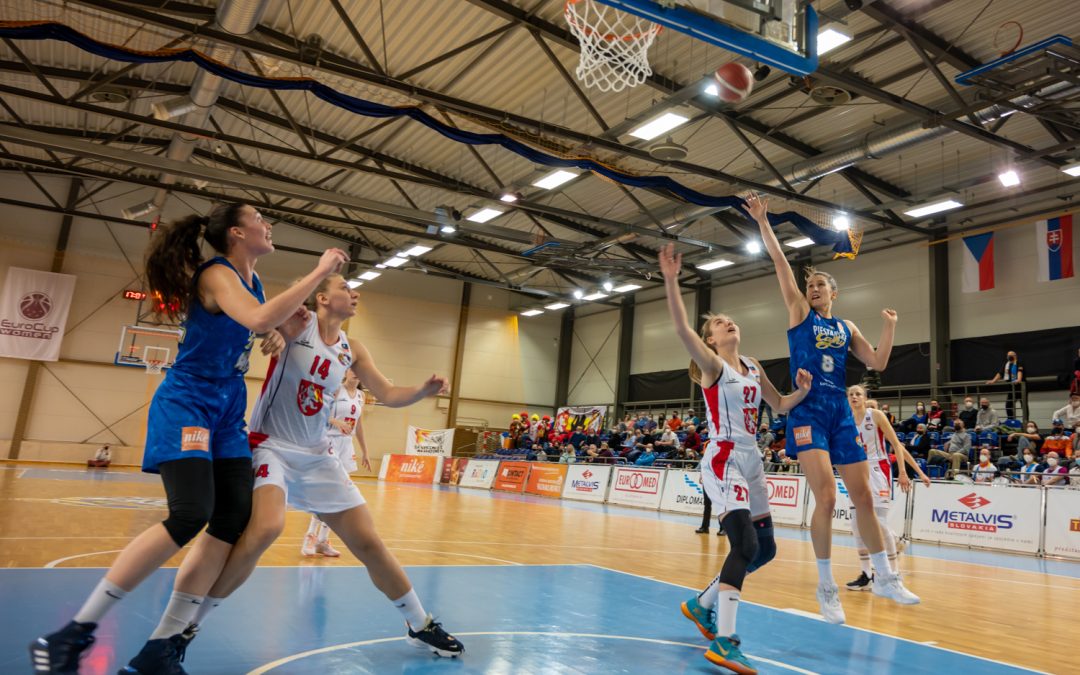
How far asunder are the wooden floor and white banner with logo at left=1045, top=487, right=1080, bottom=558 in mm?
2896

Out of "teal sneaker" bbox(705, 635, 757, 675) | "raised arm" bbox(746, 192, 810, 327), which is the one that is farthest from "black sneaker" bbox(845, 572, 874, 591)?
"teal sneaker" bbox(705, 635, 757, 675)

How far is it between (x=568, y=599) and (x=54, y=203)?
26490 millimetres

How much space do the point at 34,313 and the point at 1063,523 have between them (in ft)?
93.4

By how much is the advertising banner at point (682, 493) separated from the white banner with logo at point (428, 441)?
40.7 ft

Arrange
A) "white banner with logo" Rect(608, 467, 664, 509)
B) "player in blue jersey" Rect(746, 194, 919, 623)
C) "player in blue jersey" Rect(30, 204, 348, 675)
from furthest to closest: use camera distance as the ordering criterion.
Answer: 1. "white banner with logo" Rect(608, 467, 664, 509)
2. "player in blue jersey" Rect(746, 194, 919, 623)
3. "player in blue jersey" Rect(30, 204, 348, 675)

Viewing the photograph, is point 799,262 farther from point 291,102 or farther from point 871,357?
point 871,357

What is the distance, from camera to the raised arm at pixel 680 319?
3738mm

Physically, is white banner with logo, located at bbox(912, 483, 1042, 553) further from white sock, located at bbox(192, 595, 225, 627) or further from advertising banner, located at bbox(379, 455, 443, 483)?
advertising banner, located at bbox(379, 455, 443, 483)

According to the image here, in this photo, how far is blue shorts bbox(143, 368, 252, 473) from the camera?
8.78 ft

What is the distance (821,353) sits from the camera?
4980 mm

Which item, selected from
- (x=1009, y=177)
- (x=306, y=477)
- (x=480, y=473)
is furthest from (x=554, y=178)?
(x=306, y=477)

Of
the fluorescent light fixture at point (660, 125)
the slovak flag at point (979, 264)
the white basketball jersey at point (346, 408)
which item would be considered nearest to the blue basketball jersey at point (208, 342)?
the white basketball jersey at point (346, 408)

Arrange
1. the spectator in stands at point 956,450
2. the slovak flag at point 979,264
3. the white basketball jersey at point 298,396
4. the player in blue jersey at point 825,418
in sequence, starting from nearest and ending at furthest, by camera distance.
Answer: the white basketball jersey at point 298,396 → the player in blue jersey at point 825,418 → the spectator in stands at point 956,450 → the slovak flag at point 979,264

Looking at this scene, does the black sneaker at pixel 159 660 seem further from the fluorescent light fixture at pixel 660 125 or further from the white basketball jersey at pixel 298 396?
the fluorescent light fixture at pixel 660 125
